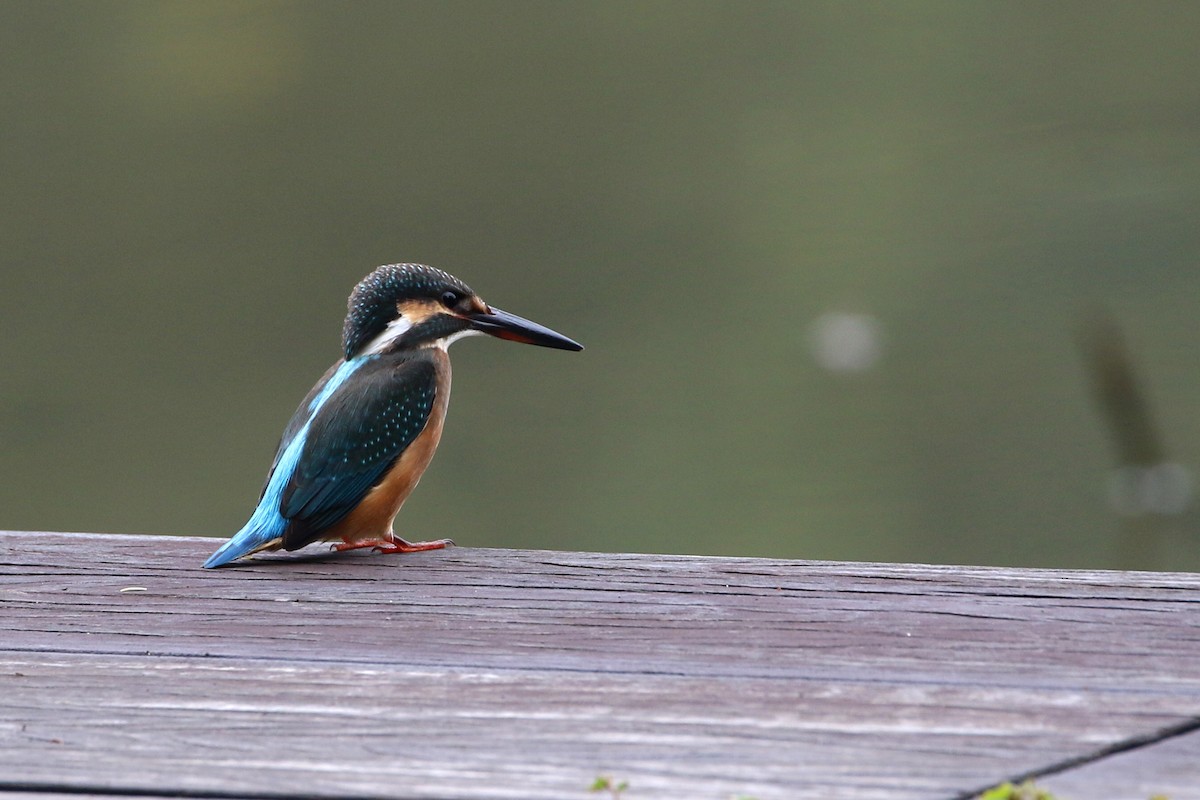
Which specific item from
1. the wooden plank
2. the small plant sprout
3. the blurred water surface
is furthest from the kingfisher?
the blurred water surface

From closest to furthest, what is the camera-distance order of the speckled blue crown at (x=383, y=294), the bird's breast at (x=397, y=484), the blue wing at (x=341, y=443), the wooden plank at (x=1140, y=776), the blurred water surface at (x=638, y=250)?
the wooden plank at (x=1140, y=776)
the blue wing at (x=341, y=443)
the bird's breast at (x=397, y=484)
the speckled blue crown at (x=383, y=294)
the blurred water surface at (x=638, y=250)

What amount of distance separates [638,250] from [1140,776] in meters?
6.09

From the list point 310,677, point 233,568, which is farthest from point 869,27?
point 310,677

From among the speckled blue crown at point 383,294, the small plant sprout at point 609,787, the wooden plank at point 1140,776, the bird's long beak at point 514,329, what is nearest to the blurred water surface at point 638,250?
the bird's long beak at point 514,329

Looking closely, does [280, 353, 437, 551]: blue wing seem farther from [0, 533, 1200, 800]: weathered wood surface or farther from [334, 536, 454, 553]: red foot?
[0, 533, 1200, 800]: weathered wood surface

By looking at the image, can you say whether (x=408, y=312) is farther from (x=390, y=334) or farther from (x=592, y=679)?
(x=592, y=679)

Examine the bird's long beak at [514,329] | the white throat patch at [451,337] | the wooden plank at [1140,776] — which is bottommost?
the wooden plank at [1140,776]

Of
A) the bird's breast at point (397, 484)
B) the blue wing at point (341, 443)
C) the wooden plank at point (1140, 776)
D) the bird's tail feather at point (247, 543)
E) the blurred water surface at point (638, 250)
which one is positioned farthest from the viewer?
the blurred water surface at point (638, 250)

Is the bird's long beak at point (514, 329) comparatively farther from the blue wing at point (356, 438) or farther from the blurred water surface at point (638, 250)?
the blurred water surface at point (638, 250)

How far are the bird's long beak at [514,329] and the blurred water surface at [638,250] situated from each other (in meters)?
3.14

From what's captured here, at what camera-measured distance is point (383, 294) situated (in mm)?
2967

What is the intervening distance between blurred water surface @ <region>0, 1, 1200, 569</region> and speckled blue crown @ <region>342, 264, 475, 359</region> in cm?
325

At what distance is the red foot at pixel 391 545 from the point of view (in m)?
2.70

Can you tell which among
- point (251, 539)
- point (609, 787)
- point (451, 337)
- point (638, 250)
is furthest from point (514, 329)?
point (638, 250)
